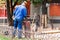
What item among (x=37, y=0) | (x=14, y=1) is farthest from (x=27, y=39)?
(x=37, y=0)

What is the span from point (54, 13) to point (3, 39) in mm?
11030

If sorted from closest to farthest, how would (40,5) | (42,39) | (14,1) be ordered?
(42,39) < (14,1) < (40,5)

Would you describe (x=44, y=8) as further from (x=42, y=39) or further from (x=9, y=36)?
(x=42, y=39)

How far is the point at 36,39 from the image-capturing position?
22.4 feet

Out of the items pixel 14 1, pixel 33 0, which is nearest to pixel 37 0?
pixel 33 0

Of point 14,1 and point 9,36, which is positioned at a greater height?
point 14,1

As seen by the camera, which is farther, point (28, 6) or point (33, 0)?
point (28, 6)

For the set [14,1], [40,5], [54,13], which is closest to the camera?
[14,1]

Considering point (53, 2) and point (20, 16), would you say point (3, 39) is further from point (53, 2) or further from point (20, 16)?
point (53, 2)

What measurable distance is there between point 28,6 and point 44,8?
263cm

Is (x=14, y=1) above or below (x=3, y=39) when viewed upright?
above

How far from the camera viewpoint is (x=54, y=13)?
66.4 feet

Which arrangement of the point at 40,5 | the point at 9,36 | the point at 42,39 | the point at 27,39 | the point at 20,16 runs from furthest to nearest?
the point at 40,5 < the point at 20,16 < the point at 9,36 < the point at 27,39 < the point at 42,39

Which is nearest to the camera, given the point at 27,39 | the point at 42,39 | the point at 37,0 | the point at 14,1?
the point at 42,39
